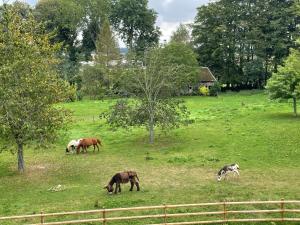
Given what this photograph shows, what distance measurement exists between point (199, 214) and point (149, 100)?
64.8 feet

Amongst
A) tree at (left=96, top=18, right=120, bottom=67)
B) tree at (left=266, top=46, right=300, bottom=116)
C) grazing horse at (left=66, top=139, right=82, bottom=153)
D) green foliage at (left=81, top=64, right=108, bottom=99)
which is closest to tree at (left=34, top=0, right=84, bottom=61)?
tree at (left=96, top=18, right=120, bottom=67)

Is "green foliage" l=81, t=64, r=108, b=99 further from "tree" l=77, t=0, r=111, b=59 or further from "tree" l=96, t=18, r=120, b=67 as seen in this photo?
"tree" l=77, t=0, r=111, b=59

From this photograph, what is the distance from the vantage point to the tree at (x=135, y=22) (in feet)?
371

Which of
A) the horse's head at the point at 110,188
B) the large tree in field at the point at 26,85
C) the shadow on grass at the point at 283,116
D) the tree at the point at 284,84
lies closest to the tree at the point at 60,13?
the shadow on grass at the point at 283,116

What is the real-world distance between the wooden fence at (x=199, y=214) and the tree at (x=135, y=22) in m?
90.9

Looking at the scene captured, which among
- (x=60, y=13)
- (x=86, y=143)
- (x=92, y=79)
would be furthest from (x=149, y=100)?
(x=60, y=13)

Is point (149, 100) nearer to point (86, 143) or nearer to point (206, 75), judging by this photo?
point (86, 143)

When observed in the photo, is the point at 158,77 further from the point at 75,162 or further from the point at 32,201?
the point at 32,201

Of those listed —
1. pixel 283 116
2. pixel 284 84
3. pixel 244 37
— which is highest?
pixel 244 37

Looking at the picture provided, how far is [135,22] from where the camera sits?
374 feet

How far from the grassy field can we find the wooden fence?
4.12 feet

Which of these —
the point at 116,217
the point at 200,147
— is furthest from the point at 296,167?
the point at 116,217

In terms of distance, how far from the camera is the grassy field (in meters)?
24.1

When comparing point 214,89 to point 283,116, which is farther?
point 214,89
